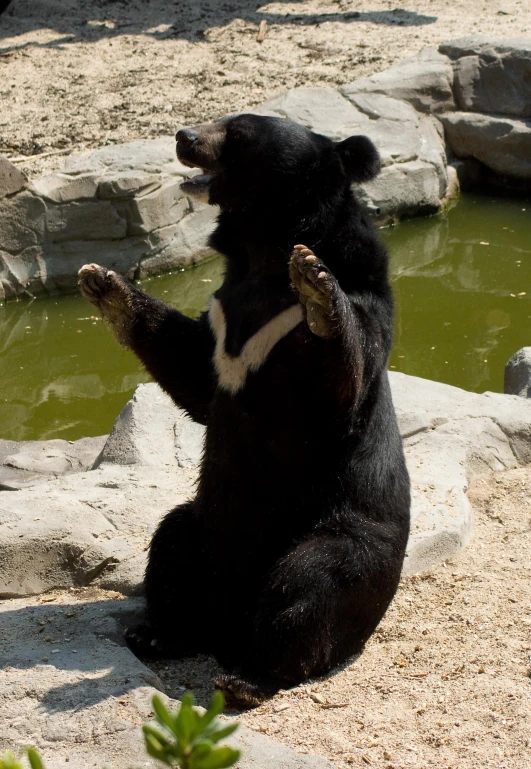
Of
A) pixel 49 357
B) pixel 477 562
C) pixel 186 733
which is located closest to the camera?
pixel 186 733

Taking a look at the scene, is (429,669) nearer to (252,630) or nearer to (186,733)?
(252,630)

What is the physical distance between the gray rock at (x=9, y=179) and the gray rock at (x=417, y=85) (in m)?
4.66

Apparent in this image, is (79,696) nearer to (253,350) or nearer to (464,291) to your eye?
(253,350)

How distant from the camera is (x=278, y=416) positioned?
372cm

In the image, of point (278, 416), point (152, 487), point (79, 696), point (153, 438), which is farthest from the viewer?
point (153, 438)

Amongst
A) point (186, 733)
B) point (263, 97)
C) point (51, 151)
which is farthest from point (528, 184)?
point (186, 733)

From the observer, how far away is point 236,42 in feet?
48.3

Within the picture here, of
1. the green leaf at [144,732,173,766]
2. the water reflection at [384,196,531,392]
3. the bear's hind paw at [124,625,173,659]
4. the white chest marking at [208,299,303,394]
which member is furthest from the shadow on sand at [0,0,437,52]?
the green leaf at [144,732,173,766]

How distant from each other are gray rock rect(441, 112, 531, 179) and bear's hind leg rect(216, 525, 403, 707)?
9827 millimetres

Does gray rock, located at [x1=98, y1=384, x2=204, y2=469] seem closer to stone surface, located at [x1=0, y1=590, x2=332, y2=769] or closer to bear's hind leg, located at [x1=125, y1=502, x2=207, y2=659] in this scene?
bear's hind leg, located at [x1=125, y1=502, x2=207, y2=659]

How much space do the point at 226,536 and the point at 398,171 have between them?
8.35 metres

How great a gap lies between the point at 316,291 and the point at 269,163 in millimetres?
972

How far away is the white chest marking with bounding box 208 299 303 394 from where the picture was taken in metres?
3.68

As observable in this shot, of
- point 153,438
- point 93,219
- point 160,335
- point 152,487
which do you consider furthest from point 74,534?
point 93,219
